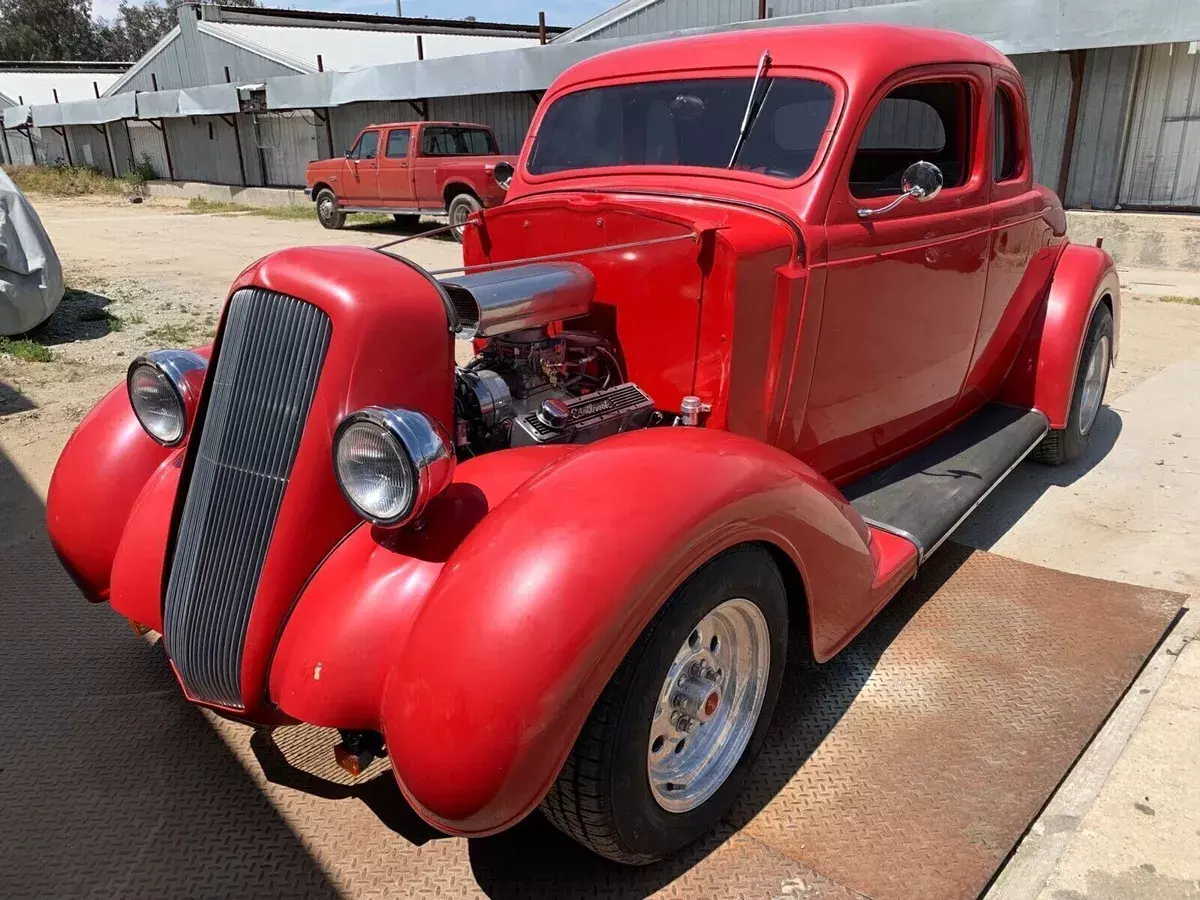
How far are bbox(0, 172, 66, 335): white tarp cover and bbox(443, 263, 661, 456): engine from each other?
5845 mm

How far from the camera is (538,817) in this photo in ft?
7.46

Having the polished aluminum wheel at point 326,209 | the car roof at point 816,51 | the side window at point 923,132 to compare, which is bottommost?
the polished aluminum wheel at point 326,209

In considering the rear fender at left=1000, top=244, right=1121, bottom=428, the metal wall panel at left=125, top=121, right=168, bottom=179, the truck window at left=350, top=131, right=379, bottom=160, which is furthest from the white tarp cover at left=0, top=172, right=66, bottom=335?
the metal wall panel at left=125, top=121, right=168, bottom=179

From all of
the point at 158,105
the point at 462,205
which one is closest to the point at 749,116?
the point at 462,205

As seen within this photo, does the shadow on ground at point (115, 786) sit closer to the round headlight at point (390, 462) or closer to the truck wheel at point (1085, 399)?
the round headlight at point (390, 462)

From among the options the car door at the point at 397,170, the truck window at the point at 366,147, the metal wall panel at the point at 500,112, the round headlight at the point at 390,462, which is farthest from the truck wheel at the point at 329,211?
the round headlight at the point at 390,462

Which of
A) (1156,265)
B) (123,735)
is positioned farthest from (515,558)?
(1156,265)

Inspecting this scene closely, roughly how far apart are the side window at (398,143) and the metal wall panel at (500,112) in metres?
2.36

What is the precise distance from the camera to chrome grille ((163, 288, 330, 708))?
2057 millimetres

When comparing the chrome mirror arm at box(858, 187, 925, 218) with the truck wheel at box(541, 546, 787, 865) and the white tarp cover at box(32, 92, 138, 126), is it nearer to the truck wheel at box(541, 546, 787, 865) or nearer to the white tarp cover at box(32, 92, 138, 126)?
the truck wheel at box(541, 546, 787, 865)

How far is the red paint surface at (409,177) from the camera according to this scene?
44.4 feet

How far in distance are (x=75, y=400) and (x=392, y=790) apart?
15.0 ft

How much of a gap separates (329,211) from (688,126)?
14456mm

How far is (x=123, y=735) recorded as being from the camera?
8.50 feet
